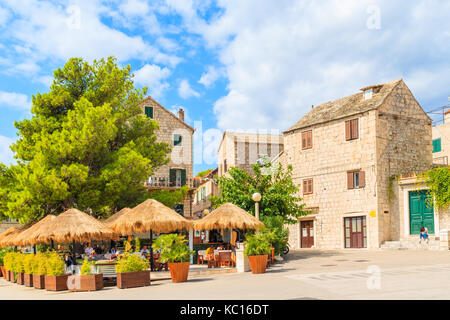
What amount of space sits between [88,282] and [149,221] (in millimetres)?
3748

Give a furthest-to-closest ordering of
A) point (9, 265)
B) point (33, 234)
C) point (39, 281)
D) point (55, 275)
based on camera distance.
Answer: point (9, 265), point (33, 234), point (39, 281), point (55, 275)

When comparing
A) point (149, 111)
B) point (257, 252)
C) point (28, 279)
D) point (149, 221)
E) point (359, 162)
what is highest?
point (149, 111)

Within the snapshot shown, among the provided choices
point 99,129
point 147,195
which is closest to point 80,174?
point 99,129

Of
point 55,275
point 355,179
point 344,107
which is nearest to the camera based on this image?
point 55,275

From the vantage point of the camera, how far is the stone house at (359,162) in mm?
27422

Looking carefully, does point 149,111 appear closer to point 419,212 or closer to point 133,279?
point 419,212

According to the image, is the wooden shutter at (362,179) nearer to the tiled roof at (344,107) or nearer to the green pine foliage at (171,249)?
the tiled roof at (344,107)

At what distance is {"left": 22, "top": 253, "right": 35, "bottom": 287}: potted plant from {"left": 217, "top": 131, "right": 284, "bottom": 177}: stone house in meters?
26.8

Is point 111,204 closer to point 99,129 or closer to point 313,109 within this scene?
point 99,129

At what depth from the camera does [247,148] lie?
42.8 metres

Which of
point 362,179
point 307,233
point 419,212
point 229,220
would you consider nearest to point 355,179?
point 362,179

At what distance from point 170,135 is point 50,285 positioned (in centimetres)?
2498

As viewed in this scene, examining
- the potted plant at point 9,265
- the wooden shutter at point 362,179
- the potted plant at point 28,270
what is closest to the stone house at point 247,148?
the wooden shutter at point 362,179
